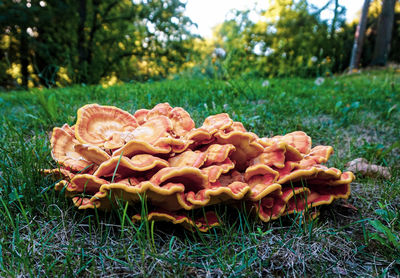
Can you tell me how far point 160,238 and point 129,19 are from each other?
1541cm

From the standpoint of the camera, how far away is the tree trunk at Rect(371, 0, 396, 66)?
40.9 feet

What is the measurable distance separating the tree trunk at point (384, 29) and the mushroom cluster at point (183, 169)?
1347 cm

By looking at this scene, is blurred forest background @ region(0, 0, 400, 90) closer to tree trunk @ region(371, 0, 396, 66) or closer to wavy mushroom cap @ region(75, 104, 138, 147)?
tree trunk @ region(371, 0, 396, 66)

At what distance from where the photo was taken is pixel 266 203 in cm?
160

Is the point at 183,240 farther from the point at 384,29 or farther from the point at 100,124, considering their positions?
the point at 384,29

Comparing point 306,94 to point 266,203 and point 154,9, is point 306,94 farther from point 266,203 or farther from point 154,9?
point 154,9

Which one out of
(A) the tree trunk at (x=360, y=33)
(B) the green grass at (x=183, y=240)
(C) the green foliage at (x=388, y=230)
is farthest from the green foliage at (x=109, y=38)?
(C) the green foliage at (x=388, y=230)

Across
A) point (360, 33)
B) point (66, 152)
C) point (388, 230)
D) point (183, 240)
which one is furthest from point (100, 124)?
point (360, 33)

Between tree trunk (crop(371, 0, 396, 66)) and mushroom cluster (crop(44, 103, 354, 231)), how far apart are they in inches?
530

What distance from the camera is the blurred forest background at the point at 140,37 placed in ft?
35.1

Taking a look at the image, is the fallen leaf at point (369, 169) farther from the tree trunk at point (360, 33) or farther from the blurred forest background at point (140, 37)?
the tree trunk at point (360, 33)

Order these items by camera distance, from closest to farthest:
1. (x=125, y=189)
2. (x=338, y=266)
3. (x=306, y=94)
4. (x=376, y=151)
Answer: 1. (x=125, y=189)
2. (x=338, y=266)
3. (x=376, y=151)
4. (x=306, y=94)

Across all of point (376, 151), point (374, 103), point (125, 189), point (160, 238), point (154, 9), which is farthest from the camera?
point (154, 9)

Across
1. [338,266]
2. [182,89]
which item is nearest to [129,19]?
[182,89]
